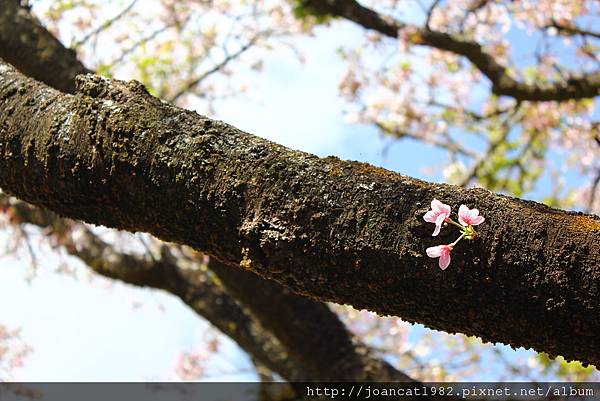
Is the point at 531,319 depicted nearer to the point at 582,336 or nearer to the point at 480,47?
the point at 582,336

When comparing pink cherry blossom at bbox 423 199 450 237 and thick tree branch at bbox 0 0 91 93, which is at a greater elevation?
thick tree branch at bbox 0 0 91 93

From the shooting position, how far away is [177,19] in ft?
24.8

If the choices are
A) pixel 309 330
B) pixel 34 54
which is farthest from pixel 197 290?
pixel 34 54

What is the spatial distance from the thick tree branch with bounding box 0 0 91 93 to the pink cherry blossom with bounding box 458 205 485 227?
3057mm

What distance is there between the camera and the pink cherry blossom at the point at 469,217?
4.81 ft

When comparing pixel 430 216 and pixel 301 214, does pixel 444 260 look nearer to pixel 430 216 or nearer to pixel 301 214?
pixel 430 216

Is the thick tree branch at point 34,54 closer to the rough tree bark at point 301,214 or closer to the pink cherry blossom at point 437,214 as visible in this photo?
the rough tree bark at point 301,214

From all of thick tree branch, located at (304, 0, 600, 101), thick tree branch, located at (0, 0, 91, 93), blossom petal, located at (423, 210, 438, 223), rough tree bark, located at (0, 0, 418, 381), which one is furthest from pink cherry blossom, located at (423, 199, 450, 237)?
thick tree branch, located at (304, 0, 600, 101)

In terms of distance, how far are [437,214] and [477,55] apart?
5067mm

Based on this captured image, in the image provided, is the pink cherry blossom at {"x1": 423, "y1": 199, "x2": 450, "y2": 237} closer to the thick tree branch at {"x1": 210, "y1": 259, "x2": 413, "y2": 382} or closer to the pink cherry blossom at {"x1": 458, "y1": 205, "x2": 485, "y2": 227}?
the pink cherry blossom at {"x1": 458, "y1": 205, "x2": 485, "y2": 227}

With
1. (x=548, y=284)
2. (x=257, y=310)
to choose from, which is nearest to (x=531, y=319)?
(x=548, y=284)

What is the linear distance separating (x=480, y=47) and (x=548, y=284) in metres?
5.15

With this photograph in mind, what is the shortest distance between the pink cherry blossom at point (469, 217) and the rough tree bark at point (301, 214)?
0.11 feet

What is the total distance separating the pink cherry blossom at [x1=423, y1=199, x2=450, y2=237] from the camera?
1.47m
